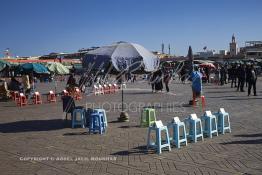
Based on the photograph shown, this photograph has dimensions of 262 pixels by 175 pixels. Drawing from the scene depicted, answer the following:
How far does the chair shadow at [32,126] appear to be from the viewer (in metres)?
11.3

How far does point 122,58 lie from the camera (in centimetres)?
1163

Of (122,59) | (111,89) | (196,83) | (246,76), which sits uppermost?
(122,59)

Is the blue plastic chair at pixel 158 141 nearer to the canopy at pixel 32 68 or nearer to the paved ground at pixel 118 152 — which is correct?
the paved ground at pixel 118 152

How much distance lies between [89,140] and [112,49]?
143 inches

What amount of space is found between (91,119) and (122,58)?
93.1 inches

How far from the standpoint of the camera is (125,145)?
8.70 m

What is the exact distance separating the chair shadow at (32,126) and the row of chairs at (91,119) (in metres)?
0.52

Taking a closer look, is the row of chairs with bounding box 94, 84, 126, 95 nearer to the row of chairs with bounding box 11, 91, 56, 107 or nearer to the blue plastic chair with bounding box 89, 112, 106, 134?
the row of chairs with bounding box 11, 91, 56, 107

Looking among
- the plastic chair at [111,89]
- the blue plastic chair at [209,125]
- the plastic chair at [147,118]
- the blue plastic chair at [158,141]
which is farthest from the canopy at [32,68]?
the blue plastic chair at [158,141]

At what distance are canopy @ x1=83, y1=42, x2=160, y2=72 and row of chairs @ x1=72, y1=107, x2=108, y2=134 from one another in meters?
1.50

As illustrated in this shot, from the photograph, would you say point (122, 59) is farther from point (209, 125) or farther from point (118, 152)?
point (118, 152)

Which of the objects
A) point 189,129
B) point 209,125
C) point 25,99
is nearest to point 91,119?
point 189,129

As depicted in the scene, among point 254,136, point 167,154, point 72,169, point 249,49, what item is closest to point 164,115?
point 254,136

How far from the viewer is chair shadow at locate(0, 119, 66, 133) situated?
11.3m
